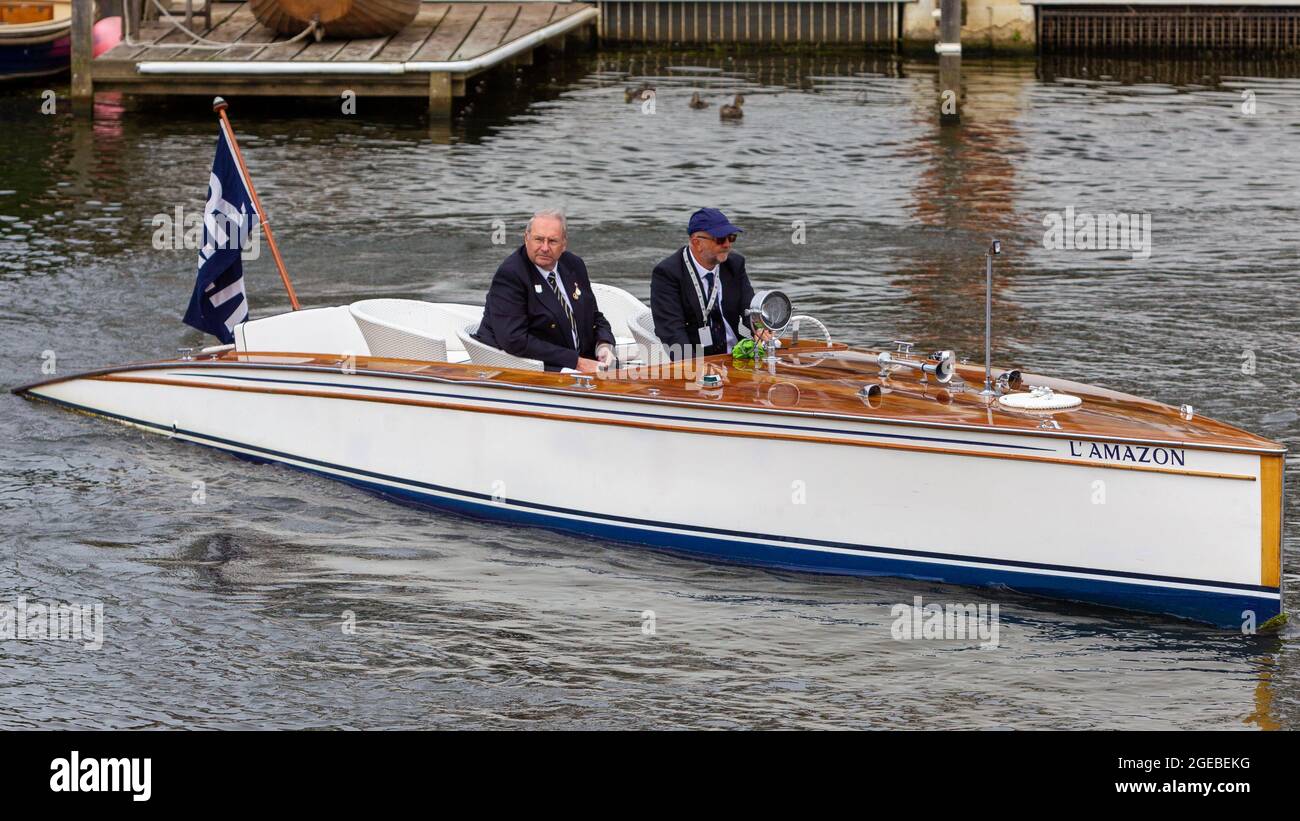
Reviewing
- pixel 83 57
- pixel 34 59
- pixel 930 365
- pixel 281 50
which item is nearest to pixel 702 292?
pixel 930 365

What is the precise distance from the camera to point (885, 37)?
27.7 meters

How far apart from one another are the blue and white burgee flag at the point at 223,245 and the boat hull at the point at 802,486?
0.94 metres

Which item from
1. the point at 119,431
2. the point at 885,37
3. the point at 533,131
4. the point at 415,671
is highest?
the point at 885,37

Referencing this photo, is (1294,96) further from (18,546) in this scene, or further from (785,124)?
(18,546)

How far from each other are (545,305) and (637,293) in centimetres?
497

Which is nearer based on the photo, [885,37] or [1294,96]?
[1294,96]

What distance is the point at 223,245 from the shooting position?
10.1 m

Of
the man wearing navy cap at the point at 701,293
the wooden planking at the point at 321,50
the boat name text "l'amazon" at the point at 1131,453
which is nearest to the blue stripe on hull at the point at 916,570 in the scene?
the boat name text "l'amazon" at the point at 1131,453

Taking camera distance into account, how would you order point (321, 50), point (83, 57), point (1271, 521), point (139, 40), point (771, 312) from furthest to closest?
point (139, 40) → point (321, 50) → point (83, 57) → point (771, 312) → point (1271, 521)

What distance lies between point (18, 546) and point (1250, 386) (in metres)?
7.06

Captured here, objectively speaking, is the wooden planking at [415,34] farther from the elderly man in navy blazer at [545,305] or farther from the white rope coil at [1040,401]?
the white rope coil at [1040,401]

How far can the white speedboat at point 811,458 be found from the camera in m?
7.00

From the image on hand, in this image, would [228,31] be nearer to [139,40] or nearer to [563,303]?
[139,40]

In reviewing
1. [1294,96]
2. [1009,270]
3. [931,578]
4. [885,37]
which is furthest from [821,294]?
[885,37]
